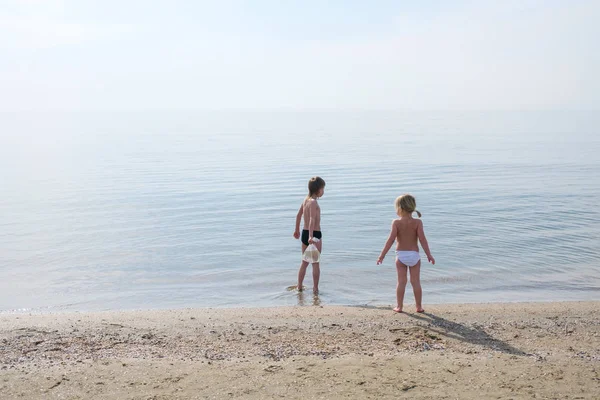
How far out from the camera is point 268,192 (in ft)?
72.7

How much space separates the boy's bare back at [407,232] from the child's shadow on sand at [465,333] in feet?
2.84

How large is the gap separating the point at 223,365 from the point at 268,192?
54.7ft

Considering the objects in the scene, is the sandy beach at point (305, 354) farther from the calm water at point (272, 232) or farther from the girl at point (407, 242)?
the calm water at point (272, 232)

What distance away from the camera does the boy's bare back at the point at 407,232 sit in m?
7.65

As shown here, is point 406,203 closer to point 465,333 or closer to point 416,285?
point 416,285

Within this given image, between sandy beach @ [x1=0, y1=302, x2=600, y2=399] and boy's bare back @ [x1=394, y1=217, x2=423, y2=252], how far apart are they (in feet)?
2.78

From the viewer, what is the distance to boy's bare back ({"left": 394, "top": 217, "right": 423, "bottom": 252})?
301 inches

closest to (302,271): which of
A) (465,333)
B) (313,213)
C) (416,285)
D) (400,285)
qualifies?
(313,213)

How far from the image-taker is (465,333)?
6688mm

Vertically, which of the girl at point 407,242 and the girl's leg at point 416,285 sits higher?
the girl at point 407,242

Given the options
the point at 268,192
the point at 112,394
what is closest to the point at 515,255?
the point at 112,394

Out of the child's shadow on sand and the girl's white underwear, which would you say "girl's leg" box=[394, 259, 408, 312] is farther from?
the child's shadow on sand

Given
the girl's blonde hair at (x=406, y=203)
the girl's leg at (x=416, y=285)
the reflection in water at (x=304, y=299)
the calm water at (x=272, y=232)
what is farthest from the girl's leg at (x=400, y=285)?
the reflection in water at (x=304, y=299)

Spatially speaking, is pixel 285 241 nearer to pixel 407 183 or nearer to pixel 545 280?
pixel 545 280
